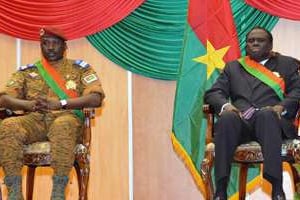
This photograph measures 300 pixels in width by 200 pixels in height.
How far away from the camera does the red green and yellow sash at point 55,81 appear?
400 cm

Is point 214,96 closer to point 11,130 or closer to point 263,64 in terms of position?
point 263,64

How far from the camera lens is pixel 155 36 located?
489 centimetres

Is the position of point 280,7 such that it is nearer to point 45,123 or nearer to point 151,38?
point 151,38

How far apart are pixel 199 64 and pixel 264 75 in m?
0.70

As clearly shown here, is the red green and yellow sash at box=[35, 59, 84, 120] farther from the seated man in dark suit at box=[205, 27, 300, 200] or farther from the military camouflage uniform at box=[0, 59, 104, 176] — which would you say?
the seated man in dark suit at box=[205, 27, 300, 200]

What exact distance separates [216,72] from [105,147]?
127 centimetres

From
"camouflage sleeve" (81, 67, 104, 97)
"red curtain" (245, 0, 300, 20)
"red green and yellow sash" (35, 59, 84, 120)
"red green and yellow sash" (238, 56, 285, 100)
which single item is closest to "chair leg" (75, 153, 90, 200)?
"red green and yellow sash" (35, 59, 84, 120)


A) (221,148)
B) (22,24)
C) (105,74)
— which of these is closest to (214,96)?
(221,148)

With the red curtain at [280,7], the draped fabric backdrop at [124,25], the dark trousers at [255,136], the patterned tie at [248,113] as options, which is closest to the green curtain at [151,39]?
the draped fabric backdrop at [124,25]

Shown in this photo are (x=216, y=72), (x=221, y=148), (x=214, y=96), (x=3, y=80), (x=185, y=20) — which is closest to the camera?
(x=221, y=148)

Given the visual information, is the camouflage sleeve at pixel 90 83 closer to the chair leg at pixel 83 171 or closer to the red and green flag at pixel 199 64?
the chair leg at pixel 83 171

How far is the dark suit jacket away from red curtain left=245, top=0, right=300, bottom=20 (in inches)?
26.5

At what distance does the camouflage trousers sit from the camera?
11.6ft

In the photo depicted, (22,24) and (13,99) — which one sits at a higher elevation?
(22,24)
